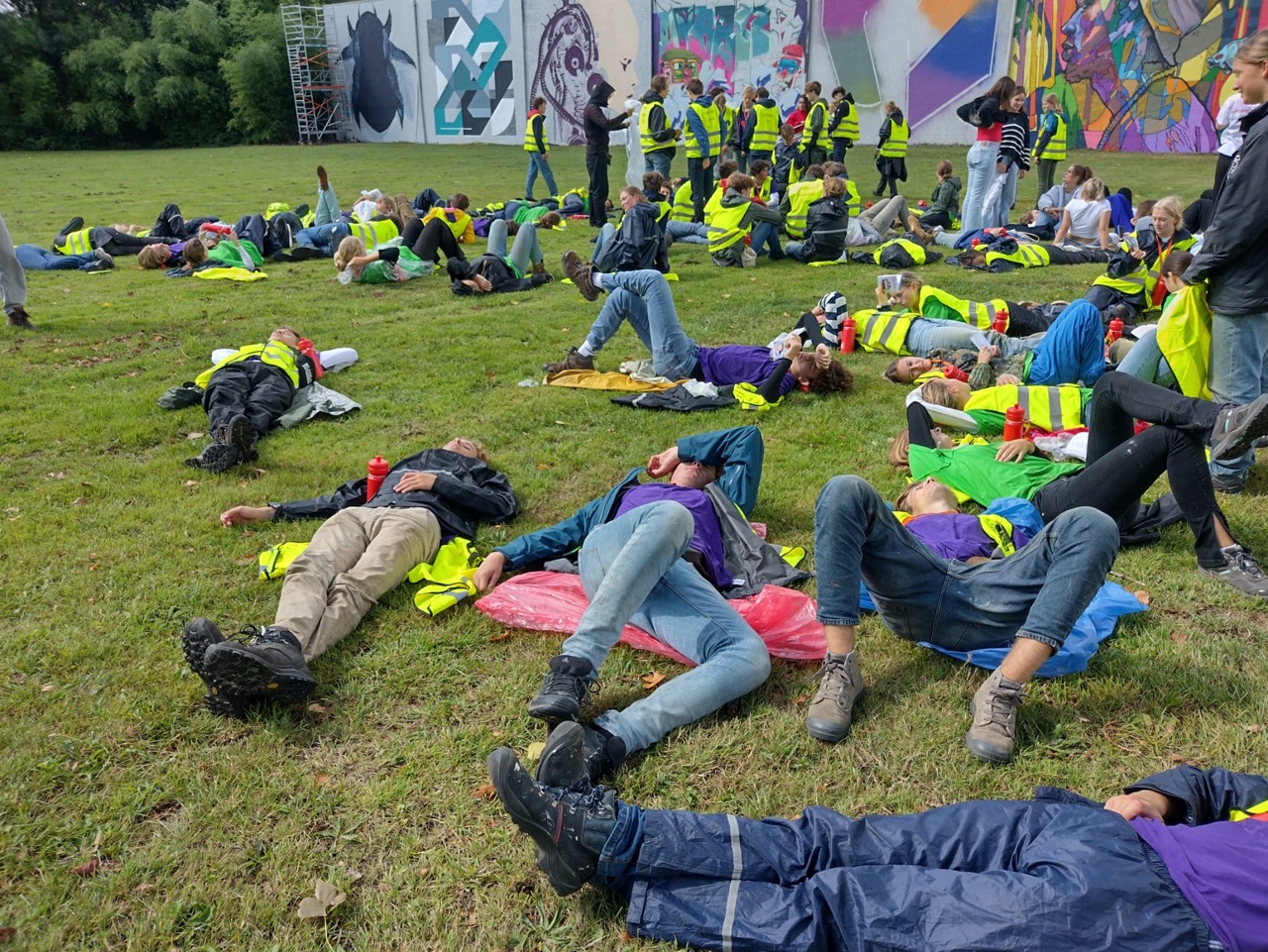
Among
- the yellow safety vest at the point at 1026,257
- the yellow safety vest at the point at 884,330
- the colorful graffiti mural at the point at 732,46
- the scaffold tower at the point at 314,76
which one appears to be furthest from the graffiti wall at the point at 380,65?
the yellow safety vest at the point at 884,330

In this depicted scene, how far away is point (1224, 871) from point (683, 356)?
589cm

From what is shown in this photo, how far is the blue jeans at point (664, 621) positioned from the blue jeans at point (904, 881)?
0.72m

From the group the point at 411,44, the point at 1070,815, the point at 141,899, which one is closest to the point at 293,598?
the point at 141,899

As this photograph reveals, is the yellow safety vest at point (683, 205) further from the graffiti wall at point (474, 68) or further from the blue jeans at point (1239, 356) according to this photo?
the graffiti wall at point (474, 68)

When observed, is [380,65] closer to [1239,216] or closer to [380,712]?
[1239,216]

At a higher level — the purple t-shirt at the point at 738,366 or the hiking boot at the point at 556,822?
the purple t-shirt at the point at 738,366

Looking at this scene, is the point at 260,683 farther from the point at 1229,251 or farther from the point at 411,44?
the point at 411,44

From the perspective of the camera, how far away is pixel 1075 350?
22.4 ft

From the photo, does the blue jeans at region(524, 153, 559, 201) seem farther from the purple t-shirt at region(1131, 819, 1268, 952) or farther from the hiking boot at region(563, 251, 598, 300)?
the purple t-shirt at region(1131, 819, 1268, 952)

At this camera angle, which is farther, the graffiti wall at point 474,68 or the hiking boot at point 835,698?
the graffiti wall at point 474,68

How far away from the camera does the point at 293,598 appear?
394cm

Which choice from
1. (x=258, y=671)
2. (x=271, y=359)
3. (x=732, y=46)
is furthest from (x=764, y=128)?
(x=258, y=671)

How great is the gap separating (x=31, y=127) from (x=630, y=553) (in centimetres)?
4568

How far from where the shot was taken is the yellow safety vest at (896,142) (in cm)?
1575
